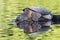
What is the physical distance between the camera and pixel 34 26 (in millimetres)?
1661

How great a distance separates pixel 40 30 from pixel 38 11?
0.63ft

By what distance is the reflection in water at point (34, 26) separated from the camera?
1641 mm

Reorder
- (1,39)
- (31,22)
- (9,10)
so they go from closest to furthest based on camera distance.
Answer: (1,39)
(31,22)
(9,10)

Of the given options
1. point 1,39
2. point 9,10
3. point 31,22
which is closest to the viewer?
point 1,39

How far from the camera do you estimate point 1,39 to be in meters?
1.55

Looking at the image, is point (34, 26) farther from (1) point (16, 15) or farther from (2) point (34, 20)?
(1) point (16, 15)

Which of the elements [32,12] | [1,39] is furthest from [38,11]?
[1,39]

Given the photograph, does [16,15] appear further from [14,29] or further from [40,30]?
[40,30]

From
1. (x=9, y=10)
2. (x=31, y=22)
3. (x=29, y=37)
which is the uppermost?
(x=9, y=10)

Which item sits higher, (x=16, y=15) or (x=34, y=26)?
(x=16, y=15)

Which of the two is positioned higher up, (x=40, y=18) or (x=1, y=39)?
(x=40, y=18)

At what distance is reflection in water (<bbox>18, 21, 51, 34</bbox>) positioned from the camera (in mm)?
1641

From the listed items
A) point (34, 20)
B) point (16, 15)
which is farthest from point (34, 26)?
point (16, 15)

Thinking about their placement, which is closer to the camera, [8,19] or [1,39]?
[1,39]
